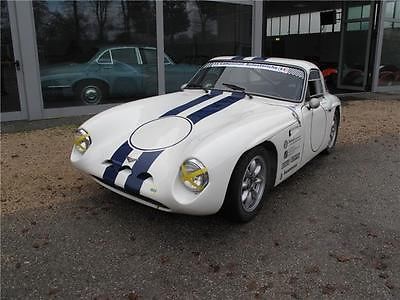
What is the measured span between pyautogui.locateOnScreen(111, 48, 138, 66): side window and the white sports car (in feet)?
14.1

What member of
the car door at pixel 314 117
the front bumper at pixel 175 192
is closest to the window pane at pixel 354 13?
the car door at pixel 314 117

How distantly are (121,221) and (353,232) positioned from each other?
2050 millimetres

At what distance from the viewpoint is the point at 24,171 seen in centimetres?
482

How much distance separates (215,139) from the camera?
3.16 meters

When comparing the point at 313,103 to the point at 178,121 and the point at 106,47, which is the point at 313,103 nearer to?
the point at 178,121

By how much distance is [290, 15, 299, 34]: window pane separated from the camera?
23609 millimetres

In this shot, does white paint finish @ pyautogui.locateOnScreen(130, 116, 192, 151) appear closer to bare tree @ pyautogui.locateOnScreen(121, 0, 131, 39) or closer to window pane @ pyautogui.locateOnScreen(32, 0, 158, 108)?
window pane @ pyautogui.locateOnScreen(32, 0, 158, 108)

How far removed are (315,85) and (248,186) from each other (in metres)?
2.13

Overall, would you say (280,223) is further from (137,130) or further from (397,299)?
(137,130)

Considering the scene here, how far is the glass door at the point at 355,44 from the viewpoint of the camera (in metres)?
13.8

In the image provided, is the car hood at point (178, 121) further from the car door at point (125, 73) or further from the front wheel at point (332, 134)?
the car door at point (125, 73)

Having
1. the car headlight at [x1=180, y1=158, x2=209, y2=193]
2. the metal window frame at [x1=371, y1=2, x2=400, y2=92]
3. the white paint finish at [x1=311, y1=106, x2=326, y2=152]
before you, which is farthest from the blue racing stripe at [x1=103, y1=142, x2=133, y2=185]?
the metal window frame at [x1=371, y1=2, x2=400, y2=92]

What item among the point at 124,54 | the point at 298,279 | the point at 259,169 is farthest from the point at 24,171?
the point at 124,54

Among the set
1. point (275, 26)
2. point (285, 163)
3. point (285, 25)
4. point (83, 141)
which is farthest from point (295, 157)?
point (275, 26)
